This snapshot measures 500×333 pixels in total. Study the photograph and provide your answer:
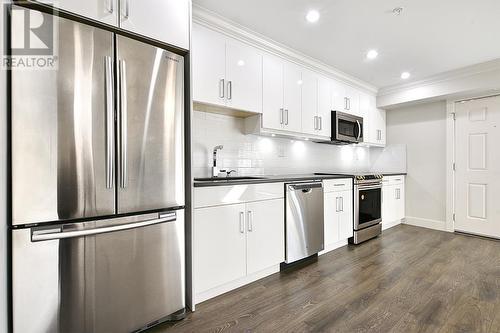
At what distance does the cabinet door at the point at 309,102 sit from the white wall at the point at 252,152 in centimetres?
39

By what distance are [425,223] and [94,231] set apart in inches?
196

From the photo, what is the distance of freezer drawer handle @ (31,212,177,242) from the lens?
48.6 inches

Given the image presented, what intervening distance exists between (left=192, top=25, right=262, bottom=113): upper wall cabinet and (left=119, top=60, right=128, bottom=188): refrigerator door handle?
77 centimetres

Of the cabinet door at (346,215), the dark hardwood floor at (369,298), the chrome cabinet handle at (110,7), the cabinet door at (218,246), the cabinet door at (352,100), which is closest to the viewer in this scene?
the chrome cabinet handle at (110,7)

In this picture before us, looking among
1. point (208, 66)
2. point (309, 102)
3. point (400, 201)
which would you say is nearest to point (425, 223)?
point (400, 201)

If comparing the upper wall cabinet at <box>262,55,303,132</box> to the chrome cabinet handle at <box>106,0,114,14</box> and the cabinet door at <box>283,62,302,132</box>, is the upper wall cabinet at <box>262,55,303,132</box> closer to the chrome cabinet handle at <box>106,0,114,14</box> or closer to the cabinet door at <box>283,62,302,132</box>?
the cabinet door at <box>283,62,302,132</box>

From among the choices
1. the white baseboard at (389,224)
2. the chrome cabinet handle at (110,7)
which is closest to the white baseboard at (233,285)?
the chrome cabinet handle at (110,7)

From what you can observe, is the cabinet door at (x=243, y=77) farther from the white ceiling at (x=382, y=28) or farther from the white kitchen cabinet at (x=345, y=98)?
the white kitchen cabinet at (x=345, y=98)

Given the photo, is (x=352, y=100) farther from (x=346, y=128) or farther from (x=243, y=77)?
(x=243, y=77)

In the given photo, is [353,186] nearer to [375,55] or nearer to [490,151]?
[375,55]

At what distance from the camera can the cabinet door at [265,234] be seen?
7.27 feet

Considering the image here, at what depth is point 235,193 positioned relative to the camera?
2.11 metres

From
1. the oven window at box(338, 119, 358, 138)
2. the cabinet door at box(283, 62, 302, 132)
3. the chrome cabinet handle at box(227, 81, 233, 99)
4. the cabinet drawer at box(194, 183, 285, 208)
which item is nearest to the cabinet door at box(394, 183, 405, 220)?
the oven window at box(338, 119, 358, 138)

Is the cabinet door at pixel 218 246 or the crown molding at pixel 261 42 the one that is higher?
the crown molding at pixel 261 42
